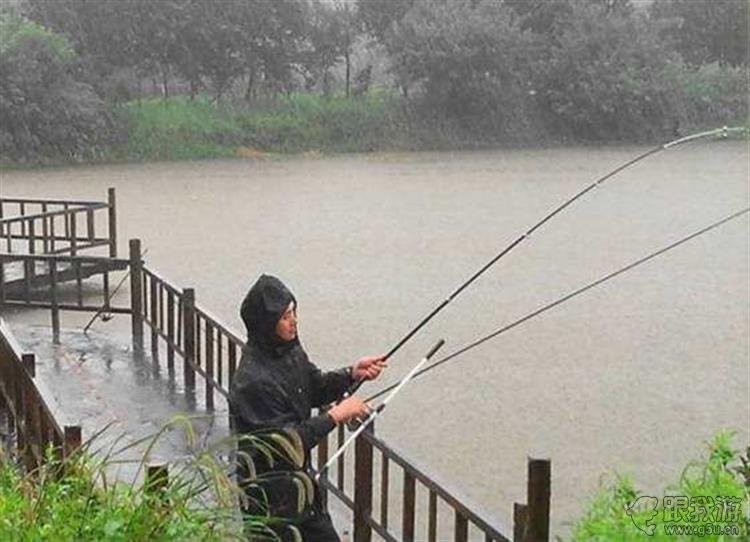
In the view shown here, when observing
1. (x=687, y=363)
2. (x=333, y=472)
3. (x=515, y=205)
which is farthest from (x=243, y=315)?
(x=515, y=205)

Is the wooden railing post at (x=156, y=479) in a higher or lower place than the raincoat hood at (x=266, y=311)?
lower

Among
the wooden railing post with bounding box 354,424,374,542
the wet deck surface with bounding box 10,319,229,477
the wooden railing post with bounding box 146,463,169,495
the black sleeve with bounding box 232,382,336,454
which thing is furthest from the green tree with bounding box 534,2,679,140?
the wooden railing post with bounding box 146,463,169,495

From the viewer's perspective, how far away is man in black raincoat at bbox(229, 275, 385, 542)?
291 cm

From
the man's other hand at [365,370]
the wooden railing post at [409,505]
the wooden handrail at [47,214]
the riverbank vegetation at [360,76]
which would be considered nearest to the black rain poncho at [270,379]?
the man's other hand at [365,370]

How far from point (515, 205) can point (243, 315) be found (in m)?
12.8

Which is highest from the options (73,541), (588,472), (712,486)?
(712,486)

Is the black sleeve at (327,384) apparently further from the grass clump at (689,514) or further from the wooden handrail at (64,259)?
the wooden handrail at (64,259)

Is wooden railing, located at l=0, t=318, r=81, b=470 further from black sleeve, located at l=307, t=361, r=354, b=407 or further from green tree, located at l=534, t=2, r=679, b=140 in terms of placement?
green tree, located at l=534, t=2, r=679, b=140

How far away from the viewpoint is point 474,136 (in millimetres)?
24094

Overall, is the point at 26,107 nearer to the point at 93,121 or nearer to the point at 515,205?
the point at 93,121

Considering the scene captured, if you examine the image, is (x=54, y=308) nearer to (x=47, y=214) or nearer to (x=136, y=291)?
(x=136, y=291)

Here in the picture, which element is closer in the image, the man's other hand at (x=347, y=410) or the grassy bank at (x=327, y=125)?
the man's other hand at (x=347, y=410)

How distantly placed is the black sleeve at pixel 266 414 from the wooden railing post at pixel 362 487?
0.47 meters

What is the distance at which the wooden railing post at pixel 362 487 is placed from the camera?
343 cm
